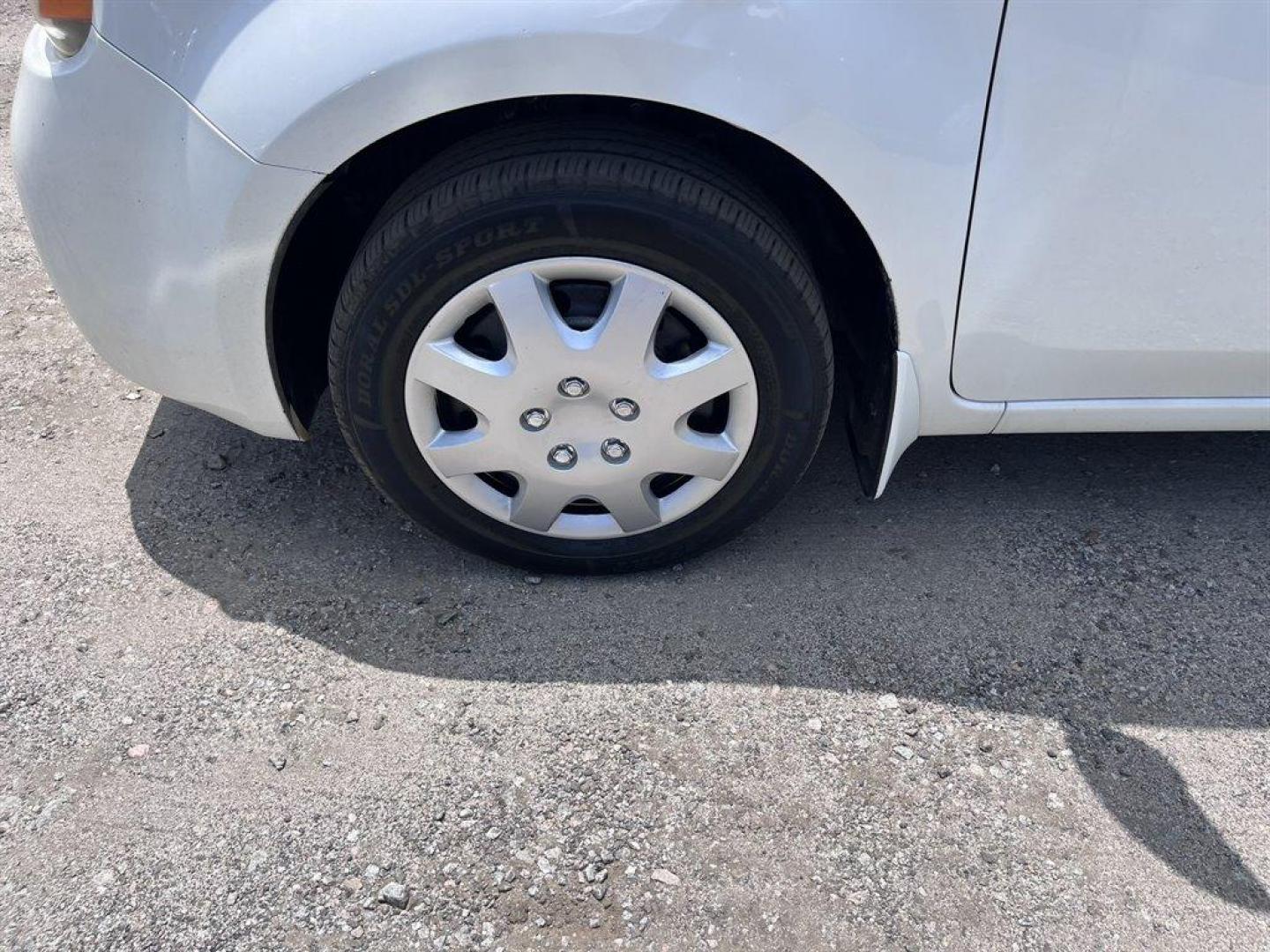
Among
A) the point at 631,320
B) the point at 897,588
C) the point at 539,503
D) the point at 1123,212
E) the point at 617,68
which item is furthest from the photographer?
the point at 897,588

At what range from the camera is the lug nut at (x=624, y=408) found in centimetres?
223

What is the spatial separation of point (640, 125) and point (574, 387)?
0.51 meters

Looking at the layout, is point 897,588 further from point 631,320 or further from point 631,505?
point 631,320

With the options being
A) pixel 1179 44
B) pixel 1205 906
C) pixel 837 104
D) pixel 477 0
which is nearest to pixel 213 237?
pixel 477 0

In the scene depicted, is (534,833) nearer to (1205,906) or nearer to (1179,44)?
(1205,906)

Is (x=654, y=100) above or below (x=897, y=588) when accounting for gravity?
above

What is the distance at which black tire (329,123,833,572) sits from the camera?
6.73 feet

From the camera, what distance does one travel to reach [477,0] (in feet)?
6.19

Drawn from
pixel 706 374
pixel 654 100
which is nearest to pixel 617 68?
pixel 654 100

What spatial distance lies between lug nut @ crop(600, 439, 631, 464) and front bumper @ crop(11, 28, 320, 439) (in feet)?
2.25

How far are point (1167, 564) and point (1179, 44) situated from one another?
1180mm

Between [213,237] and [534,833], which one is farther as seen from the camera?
[213,237]

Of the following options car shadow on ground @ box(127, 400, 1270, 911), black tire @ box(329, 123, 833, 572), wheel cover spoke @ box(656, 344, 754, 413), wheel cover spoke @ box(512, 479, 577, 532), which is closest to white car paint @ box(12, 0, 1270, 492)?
black tire @ box(329, 123, 833, 572)

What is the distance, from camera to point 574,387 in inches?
86.8
